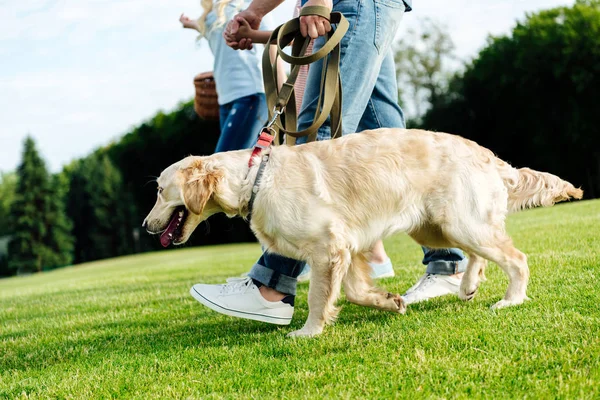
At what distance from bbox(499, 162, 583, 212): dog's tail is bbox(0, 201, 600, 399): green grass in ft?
1.95

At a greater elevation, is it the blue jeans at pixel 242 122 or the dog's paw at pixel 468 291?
the blue jeans at pixel 242 122

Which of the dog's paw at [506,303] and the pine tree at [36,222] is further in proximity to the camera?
A: the pine tree at [36,222]

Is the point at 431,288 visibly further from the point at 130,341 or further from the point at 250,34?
the point at 250,34

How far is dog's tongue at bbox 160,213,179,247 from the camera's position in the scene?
412 cm

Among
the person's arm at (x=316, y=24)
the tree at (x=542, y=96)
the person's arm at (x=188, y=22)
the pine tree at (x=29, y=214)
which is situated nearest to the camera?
the person's arm at (x=316, y=24)

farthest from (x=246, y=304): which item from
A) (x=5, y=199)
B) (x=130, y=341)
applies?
(x=5, y=199)

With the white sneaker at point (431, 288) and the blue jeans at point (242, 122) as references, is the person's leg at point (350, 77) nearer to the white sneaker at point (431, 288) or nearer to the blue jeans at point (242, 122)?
the white sneaker at point (431, 288)

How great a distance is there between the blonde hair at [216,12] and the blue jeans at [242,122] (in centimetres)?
86

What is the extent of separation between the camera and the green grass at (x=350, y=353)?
103 inches

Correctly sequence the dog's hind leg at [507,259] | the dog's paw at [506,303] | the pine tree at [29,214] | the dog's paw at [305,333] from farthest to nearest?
the pine tree at [29,214], the dog's hind leg at [507,259], the dog's paw at [506,303], the dog's paw at [305,333]

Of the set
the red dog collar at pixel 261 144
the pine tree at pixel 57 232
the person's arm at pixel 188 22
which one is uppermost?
the person's arm at pixel 188 22

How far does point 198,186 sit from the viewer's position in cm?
389

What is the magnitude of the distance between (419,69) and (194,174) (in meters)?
42.8

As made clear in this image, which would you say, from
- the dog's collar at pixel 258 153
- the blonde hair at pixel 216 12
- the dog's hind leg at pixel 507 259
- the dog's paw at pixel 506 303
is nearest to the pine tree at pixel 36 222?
the blonde hair at pixel 216 12
